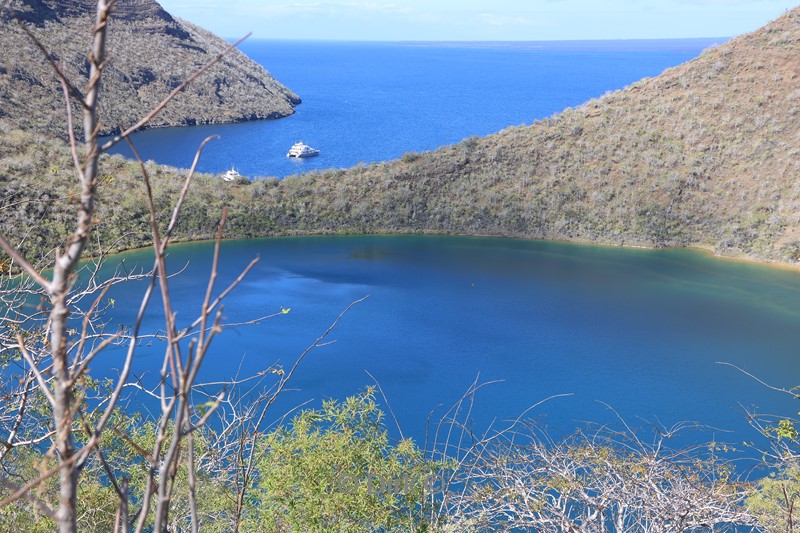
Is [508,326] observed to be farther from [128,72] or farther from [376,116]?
[128,72]

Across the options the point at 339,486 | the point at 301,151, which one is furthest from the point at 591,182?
the point at 339,486

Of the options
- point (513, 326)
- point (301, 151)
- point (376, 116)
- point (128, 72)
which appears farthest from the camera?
point (376, 116)

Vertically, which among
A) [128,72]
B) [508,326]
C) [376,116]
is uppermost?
[128,72]

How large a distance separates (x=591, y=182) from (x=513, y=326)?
9525 millimetres

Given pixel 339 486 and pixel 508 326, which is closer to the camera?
pixel 339 486

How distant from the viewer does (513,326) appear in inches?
528

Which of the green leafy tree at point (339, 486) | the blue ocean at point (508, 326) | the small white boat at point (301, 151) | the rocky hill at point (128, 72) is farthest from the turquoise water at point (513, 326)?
the rocky hill at point (128, 72)

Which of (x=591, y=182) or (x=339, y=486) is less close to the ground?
(x=591, y=182)

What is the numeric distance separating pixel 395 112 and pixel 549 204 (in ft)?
86.0

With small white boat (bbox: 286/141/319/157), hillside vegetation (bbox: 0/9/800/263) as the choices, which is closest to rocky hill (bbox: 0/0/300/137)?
hillside vegetation (bbox: 0/9/800/263)

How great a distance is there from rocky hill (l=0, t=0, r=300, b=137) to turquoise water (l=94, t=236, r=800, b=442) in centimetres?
1321

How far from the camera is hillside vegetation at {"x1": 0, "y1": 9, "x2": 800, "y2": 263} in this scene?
1888 centimetres

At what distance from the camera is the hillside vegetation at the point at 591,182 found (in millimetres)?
18875

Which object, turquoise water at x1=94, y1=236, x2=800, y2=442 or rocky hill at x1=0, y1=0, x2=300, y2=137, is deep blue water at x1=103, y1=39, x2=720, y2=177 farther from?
turquoise water at x1=94, y1=236, x2=800, y2=442
